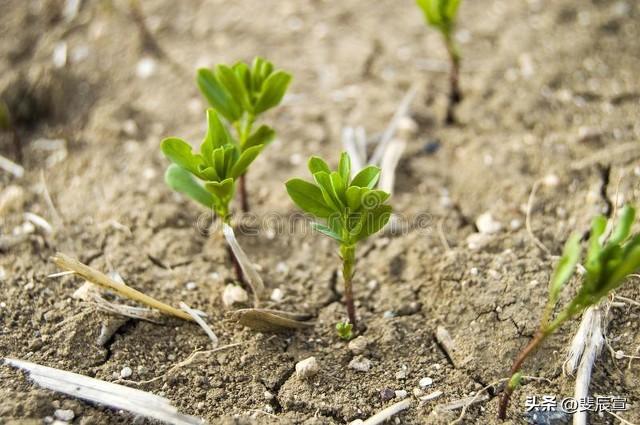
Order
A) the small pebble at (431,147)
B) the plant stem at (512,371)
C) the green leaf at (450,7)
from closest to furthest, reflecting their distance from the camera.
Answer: the plant stem at (512,371) < the green leaf at (450,7) < the small pebble at (431,147)

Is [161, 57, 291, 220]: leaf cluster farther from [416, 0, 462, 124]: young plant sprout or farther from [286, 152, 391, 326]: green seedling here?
[416, 0, 462, 124]: young plant sprout

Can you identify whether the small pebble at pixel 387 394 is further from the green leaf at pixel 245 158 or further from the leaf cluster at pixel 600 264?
the green leaf at pixel 245 158

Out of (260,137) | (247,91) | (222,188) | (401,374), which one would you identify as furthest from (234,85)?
(401,374)

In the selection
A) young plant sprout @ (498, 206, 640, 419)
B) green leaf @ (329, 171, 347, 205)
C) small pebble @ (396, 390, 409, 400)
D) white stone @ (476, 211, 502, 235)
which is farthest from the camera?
white stone @ (476, 211, 502, 235)

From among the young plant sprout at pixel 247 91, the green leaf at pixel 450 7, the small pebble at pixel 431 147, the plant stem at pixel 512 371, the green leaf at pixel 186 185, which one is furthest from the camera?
the small pebble at pixel 431 147

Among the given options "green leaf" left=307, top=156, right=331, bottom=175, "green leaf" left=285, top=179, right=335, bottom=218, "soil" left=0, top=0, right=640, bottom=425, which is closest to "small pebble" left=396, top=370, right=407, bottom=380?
"soil" left=0, top=0, right=640, bottom=425

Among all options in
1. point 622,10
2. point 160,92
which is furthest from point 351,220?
point 622,10

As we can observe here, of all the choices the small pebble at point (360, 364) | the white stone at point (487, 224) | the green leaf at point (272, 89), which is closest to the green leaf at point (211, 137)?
the green leaf at point (272, 89)
